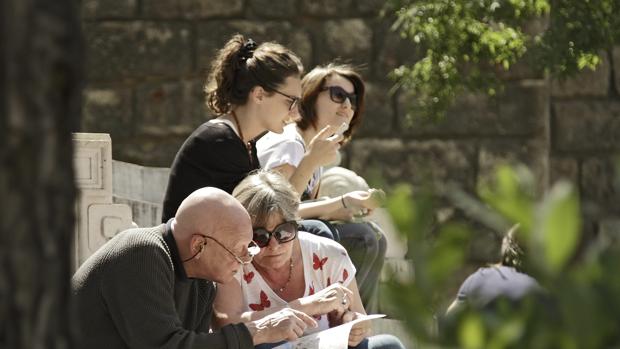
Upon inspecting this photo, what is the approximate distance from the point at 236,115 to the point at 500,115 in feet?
15.4

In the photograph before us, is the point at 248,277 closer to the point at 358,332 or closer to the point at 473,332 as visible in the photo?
the point at 358,332

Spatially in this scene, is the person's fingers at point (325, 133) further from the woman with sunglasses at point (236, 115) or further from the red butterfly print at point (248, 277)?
the red butterfly print at point (248, 277)

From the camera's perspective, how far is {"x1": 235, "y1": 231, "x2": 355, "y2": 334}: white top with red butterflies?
4973 millimetres

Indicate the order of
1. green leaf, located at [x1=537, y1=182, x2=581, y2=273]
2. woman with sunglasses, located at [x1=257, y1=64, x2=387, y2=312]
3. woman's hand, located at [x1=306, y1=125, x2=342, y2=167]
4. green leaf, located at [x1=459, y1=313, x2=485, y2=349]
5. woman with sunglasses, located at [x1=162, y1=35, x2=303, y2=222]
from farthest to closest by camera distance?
woman with sunglasses, located at [x1=257, y1=64, x2=387, y2=312], woman's hand, located at [x1=306, y1=125, x2=342, y2=167], woman with sunglasses, located at [x1=162, y1=35, x2=303, y2=222], green leaf, located at [x1=459, y1=313, x2=485, y2=349], green leaf, located at [x1=537, y1=182, x2=581, y2=273]

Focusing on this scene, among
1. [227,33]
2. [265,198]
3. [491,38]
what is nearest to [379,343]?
[265,198]

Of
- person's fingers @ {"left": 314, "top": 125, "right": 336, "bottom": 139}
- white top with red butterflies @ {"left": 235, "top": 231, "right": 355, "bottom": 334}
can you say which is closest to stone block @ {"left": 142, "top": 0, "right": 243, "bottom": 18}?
person's fingers @ {"left": 314, "top": 125, "right": 336, "bottom": 139}

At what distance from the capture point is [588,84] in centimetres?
997

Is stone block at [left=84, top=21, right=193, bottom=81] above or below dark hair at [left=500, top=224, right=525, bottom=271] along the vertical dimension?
above

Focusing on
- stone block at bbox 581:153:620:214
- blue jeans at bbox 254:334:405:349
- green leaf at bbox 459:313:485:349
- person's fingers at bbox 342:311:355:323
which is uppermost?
green leaf at bbox 459:313:485:349

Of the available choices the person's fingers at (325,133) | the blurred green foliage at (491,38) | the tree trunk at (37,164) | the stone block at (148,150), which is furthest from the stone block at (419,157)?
the tree trunk at (37,164)

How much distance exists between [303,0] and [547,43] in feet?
8.70

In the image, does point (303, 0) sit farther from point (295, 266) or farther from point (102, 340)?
point (102, 340)

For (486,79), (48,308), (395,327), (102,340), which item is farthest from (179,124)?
(48,308)

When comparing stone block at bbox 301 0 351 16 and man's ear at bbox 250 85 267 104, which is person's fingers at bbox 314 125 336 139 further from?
stone block at bbox 301 0 351 16
